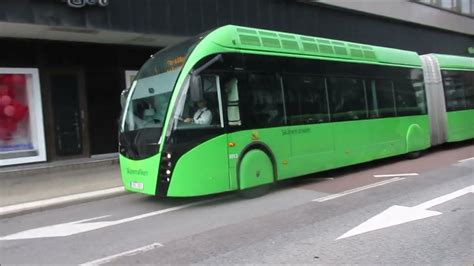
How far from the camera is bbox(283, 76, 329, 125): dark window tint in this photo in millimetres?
9000

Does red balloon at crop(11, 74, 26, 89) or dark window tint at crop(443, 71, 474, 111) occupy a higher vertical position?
red balloon at crop(11, 74, 26, 89)

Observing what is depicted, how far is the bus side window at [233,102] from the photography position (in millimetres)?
7883

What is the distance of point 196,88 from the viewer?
730 centimetres

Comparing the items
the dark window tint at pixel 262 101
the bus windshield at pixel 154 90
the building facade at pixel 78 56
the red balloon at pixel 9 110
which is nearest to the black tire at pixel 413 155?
the dark window tint at pixel 262 101

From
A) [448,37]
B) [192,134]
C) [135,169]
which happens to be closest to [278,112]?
[192,134]

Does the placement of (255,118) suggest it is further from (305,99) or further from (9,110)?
(9,110)

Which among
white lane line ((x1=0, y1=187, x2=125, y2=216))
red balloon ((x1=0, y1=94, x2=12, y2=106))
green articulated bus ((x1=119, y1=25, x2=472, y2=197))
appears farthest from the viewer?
red balloon ((x1=0, y1=94, x2=12, y2=106))

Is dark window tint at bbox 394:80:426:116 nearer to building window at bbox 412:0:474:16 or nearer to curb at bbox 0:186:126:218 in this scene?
curb at bbox 0:186:126:218

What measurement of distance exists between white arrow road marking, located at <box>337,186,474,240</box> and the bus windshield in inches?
137

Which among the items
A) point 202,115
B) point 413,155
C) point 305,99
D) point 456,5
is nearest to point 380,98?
point 413,155

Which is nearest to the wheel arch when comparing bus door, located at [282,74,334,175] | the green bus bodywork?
the green bus bodywork

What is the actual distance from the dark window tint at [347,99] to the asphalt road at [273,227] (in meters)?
1.62

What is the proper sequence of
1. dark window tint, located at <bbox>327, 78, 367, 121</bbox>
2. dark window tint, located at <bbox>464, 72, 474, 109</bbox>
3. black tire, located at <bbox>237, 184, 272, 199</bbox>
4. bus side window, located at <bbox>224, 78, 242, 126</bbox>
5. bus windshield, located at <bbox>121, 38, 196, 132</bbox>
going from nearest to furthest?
bus windshield, located at <bbox>121, 38, 196, 132</bbox> → bus side window, located at <bbox>224, 78, 242, 126</bbox> → black tire, located at <bbox>237, 184, 272, 199</bbox> → dark window tint, located at <bbox>327, 78, 367, 121</bbox> → dark window tint, located at <bbox>464, 72, 474, 109</bbox>

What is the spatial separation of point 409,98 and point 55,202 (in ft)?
30.9
